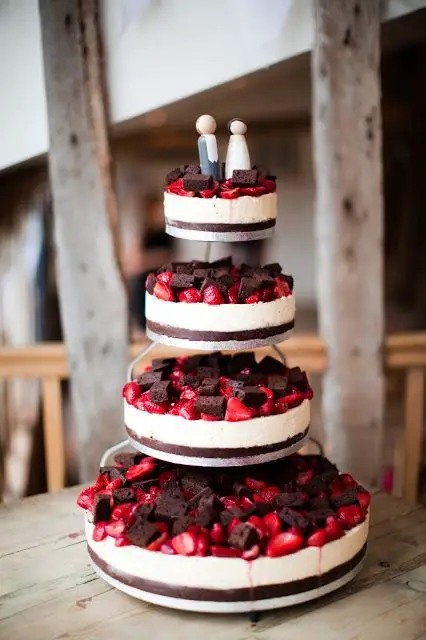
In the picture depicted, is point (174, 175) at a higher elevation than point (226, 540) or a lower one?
higher

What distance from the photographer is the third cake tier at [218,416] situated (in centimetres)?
201

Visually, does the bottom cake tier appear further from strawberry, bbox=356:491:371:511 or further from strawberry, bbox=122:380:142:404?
strawberry, bbox=122:380:142:404

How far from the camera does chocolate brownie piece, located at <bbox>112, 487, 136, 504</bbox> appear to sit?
2074 millimetres

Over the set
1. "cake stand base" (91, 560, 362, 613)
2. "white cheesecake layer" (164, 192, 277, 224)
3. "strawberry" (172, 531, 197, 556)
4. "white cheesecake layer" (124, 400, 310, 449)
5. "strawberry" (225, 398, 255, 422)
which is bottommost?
"cake stand base" (91, 560, 362, 613)

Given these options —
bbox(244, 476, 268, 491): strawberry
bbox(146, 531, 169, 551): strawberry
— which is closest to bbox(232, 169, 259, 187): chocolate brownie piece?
bbox(244, 476, 268, 491): strawberry

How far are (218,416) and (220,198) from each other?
52 cm

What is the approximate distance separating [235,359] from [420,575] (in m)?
0.73

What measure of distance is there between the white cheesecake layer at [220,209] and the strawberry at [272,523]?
70 cm

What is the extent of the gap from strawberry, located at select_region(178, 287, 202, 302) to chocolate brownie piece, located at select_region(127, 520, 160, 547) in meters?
0.53

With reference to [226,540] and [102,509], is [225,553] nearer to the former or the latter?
[226,540]

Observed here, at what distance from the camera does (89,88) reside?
2.86m

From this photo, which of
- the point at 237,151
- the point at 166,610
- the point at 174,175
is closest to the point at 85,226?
the point at 174,175

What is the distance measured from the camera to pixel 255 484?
2.12m

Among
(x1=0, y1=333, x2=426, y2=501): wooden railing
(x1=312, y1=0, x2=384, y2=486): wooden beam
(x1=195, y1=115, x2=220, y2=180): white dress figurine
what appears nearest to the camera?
(x1=195, y1=115, x2=220, y2=180): white dress figurine
